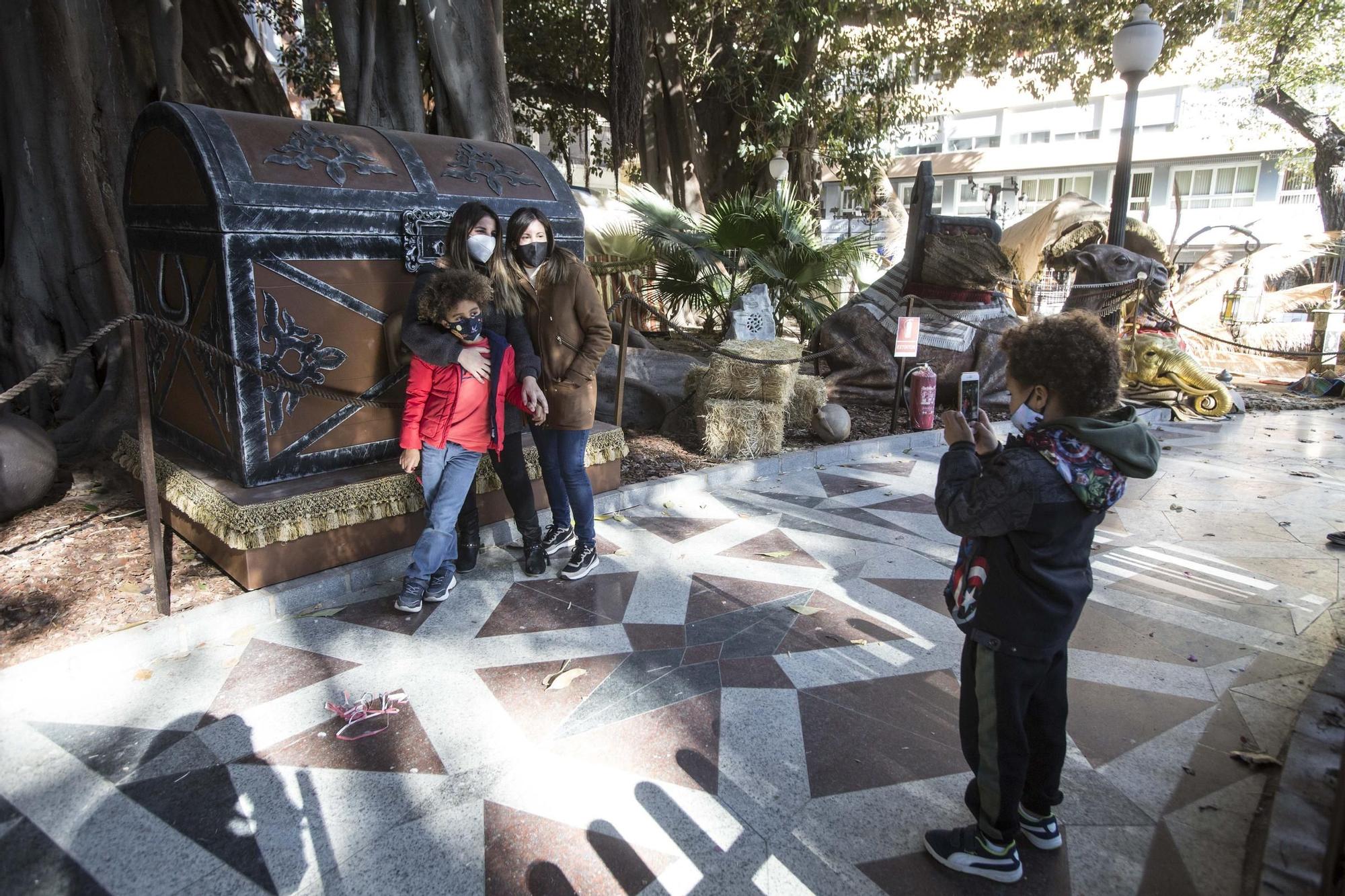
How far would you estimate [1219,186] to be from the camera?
3275 centimetres

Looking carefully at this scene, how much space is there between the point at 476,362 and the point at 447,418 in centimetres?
26

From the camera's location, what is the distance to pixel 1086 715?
289cm

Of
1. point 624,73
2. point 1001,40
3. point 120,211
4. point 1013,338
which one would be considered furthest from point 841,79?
point 1013,338

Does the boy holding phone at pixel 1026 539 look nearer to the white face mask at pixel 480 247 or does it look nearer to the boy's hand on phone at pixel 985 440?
the boy's hand on phone at pixel 985 440

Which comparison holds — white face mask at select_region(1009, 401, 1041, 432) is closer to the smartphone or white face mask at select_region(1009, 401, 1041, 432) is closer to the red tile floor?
the smartphone

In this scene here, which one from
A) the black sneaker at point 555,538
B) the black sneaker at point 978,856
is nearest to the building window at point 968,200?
the black sneaker at point 555,538

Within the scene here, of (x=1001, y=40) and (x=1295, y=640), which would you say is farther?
(x=1001, y=40)

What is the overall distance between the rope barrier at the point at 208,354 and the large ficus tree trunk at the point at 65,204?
205 centimetres

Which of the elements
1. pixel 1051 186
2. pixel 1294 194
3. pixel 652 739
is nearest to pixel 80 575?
pixel 652 739

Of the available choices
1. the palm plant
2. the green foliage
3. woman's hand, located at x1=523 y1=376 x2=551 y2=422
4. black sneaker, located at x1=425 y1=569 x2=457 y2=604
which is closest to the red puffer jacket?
woman's hand, located at x1=523 y1=376 x2=551 y2=422

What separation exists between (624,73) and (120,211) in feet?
15.0

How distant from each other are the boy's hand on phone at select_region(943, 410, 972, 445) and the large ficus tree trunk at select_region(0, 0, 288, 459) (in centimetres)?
523

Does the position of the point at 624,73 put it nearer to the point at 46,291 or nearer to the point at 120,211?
the point at 120,211

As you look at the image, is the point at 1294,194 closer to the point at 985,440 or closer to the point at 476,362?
the point at 476,362
